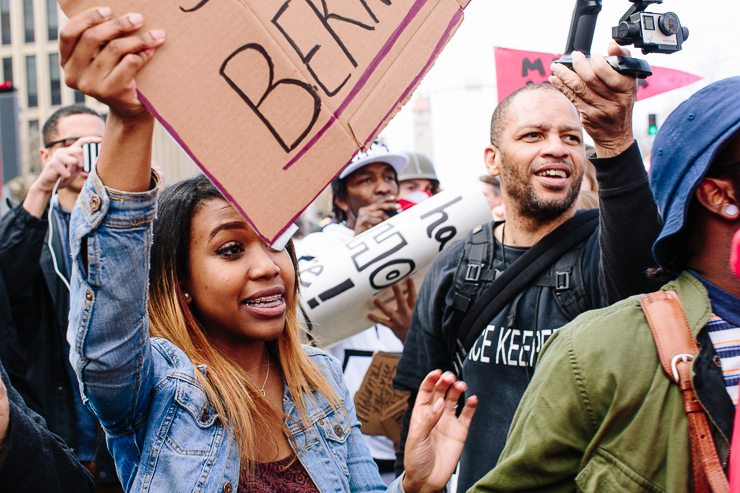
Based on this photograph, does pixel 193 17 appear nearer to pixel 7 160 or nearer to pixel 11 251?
pixel 11 251

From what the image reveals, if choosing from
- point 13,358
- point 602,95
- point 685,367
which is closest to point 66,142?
point 13,358

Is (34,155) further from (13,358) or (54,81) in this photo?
(13,358)

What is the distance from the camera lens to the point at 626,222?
1.87 metres

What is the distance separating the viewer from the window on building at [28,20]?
4159cm

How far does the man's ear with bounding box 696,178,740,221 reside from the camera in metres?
1.47

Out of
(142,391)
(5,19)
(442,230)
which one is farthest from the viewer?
(5,19)

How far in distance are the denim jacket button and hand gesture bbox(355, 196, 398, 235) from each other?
259 centimetres

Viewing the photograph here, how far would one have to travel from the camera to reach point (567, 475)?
4.81 ft

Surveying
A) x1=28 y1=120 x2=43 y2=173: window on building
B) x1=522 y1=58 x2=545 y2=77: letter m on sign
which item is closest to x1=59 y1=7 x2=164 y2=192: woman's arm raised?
x1=522 y1=58 x2=545 y2=77: letter m on sign

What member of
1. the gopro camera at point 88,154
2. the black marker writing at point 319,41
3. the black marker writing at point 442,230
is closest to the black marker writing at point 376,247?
the black marker writing at point 442,230

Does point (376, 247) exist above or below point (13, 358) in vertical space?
above

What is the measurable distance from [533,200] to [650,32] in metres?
1.06

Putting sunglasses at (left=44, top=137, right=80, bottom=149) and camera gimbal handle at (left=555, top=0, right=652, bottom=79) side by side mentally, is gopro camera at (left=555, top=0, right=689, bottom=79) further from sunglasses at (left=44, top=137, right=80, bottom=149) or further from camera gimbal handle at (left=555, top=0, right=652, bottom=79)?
sunglasses at (left=44, top=137, right=80, bottom=149)

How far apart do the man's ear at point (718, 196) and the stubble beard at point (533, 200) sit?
1019 mm
